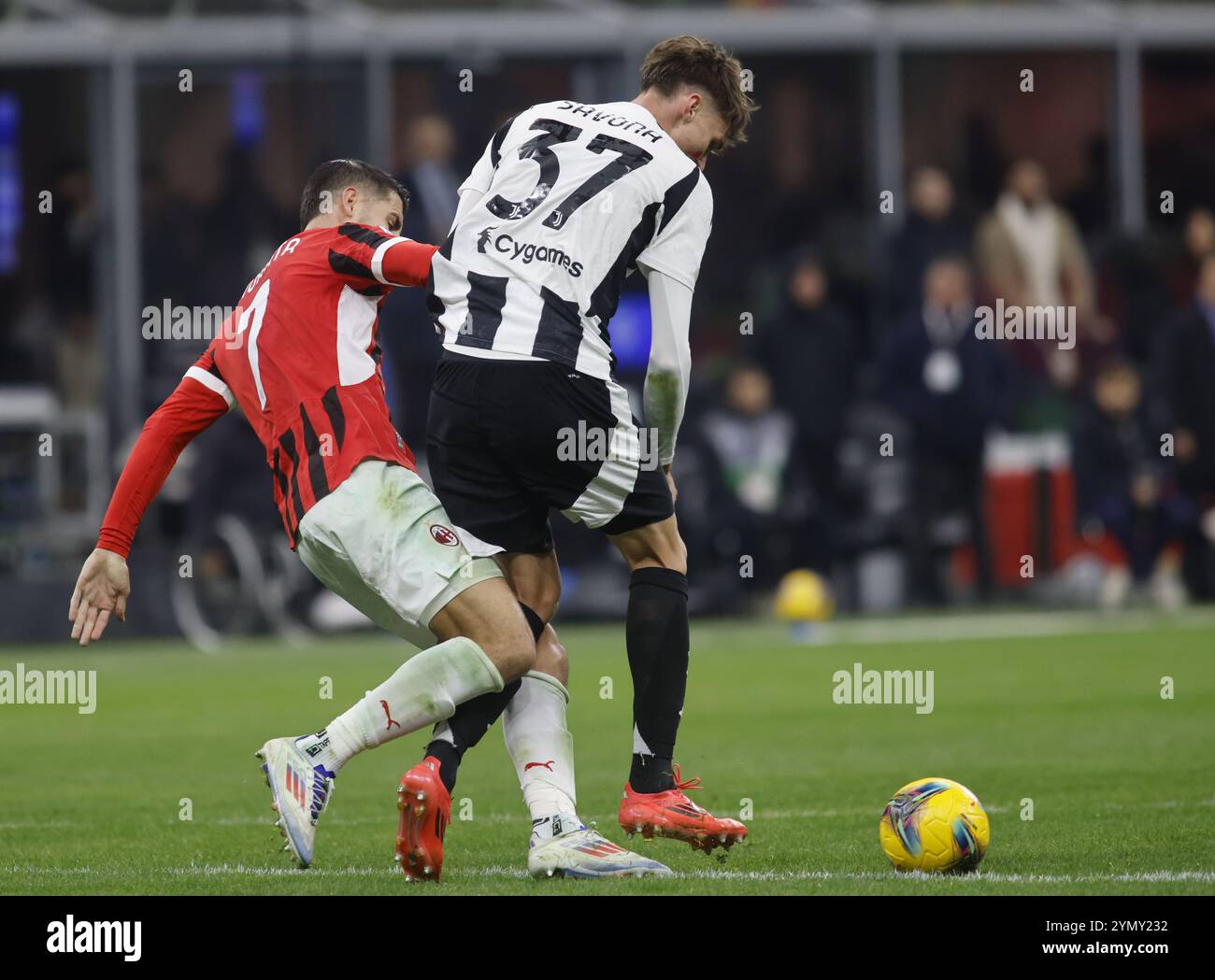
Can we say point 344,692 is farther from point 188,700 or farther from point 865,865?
point 865,865

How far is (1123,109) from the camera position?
20.5 meters

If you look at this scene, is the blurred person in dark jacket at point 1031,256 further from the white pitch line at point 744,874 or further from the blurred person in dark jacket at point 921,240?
the white pitch line at point 744,874

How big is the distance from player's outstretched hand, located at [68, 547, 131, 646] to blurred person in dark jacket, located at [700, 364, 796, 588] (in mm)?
11148

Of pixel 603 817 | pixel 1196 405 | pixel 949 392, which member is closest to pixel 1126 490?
pixel 1196 405

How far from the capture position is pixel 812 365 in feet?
56.9

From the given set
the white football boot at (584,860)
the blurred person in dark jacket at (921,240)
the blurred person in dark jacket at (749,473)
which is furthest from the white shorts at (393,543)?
the blurred person in dark jacket at (921,240)

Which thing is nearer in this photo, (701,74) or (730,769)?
(701,74)

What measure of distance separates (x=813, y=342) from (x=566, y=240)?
1170 centimetres

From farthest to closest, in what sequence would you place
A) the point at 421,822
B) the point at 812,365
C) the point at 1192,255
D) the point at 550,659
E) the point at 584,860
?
the point at 1192,255, the point at 812,365, the point at 550,659, the point at 584,860, the point at 421,822

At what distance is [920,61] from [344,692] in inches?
447

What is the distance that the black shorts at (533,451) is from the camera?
18.9 ft

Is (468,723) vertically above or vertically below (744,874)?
above

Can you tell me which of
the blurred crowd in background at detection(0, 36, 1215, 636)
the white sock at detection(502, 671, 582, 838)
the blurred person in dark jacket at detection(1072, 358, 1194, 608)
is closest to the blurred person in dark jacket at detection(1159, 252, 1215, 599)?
the blurred crowd in background at detection(0, 36, 1215, 636)

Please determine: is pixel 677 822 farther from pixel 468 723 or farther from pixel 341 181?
pixel 341 181
